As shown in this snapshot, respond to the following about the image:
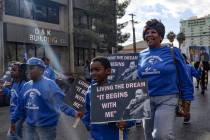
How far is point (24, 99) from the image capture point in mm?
5711

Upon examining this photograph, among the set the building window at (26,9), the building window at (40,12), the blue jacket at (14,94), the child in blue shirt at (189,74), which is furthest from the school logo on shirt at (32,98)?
the building window at (40,12)

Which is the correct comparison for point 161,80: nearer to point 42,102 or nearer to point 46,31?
point 42,102

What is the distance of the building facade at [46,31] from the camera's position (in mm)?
27125

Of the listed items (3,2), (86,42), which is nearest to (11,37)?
(3,2)

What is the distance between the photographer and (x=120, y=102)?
13.9ft

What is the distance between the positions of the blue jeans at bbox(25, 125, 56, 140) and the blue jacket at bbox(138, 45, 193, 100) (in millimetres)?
1238

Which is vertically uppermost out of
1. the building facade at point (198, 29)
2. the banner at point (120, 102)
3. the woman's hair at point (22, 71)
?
the building facade at point (198, 29)

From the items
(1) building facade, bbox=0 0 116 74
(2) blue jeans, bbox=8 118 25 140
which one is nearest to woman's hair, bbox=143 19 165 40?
(2) blue jeans, bbox=8 118 25 140

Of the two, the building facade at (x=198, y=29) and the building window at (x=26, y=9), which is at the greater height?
the building facade at (x=198, y=29)

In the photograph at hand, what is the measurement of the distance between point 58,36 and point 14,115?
2790cm

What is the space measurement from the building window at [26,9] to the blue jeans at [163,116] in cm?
2452

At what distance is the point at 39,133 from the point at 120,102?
1.63 meters

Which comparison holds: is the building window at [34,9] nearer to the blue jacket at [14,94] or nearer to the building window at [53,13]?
the building window at [53,13]

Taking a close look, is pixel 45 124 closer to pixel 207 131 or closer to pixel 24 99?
pixel 24 99
